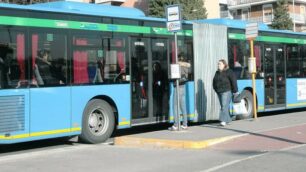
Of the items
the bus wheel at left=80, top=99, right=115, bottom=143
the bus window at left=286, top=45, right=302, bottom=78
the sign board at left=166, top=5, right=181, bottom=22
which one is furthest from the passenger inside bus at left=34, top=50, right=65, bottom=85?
the bus window at left=286, top=45, right=302, bottom=78

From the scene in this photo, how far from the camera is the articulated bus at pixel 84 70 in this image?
1080 cm

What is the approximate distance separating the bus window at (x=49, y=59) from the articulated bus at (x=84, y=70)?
2 cm

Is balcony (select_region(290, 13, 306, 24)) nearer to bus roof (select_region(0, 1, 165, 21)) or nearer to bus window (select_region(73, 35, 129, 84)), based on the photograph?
bus roof (select_region(0, 1, 165, 21))

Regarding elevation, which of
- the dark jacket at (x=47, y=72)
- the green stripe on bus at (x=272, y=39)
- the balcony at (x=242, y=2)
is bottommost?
the dark jacket at (x=47, y=72)

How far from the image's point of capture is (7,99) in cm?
1059

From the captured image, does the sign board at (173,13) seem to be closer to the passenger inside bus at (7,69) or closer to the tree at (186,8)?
the passenger inside bus at (7,69)

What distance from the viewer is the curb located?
37.2ft

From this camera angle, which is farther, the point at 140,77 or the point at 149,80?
the point at 149,80

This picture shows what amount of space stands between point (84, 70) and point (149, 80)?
234 cm

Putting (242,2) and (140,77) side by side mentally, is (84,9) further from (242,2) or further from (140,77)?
(242,2)

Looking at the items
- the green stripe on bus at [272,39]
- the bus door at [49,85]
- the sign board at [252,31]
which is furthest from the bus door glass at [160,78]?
the green stripe on bus at [272,39]

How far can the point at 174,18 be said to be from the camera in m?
13.4

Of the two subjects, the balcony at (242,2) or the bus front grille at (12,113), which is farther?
the balcony at (242,2)

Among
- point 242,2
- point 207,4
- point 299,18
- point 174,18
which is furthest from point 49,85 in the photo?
point 242,2
